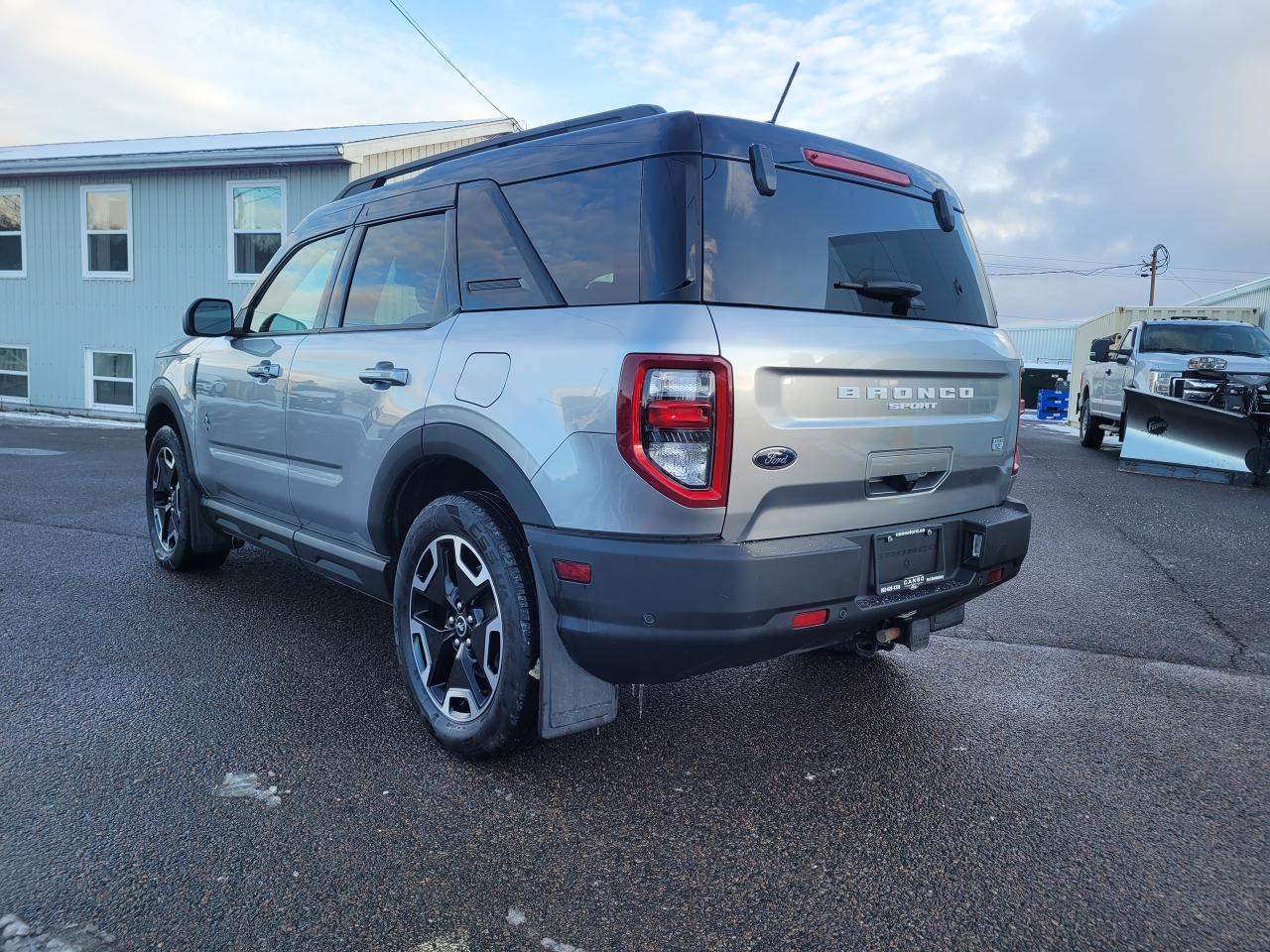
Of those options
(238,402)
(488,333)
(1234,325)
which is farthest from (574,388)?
(1234,325)

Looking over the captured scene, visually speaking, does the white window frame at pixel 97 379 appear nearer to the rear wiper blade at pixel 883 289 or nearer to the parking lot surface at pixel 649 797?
the parking lot surface at pixel 649 797

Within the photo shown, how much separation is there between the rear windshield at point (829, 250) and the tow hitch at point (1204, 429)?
Answer: 866 cm

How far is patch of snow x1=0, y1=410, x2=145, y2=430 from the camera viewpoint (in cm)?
1612

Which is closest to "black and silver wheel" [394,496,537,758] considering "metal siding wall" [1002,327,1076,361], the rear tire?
the rear tire

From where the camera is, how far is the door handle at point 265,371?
13.8ft

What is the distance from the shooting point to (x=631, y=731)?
346 centimetres

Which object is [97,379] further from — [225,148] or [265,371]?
[265,371]

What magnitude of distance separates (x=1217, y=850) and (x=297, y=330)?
390 cm

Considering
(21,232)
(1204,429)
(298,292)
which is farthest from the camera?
(21,232)

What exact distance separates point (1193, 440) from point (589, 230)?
1049 cm

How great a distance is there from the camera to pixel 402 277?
3.66 meters

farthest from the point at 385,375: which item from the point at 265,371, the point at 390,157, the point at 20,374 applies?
the point at 20,374

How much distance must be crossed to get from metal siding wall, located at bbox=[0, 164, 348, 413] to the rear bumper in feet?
45.7

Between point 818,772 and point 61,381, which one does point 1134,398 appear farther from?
point 61,381
